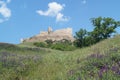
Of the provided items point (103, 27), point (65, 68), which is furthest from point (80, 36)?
point (65, 68)

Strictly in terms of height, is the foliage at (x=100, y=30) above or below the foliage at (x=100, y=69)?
above

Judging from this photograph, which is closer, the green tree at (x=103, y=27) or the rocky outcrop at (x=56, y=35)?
the green tree at (x=103, y=27)

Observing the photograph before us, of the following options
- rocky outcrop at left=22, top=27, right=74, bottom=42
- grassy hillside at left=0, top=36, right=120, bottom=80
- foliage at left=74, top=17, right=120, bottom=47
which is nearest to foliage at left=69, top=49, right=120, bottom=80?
grassy hillside at left=0, top=36, right=120, bottom=80

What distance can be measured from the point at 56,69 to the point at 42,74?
3.15 ft

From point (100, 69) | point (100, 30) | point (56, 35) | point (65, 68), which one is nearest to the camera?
point (100, 69)

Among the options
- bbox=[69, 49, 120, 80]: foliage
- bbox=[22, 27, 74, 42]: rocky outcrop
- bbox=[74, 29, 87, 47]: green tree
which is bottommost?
bbox=[69, 49, 120, 80]: foliage

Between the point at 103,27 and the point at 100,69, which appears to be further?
the point at 103,27

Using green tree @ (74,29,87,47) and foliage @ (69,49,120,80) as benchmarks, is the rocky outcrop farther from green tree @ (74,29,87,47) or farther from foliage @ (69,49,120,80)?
foliage @ (69,49,120,80)

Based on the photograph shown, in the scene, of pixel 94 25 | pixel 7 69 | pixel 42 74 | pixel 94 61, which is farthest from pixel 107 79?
pixel 94 25

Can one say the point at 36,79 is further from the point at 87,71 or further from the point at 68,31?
the point at 68,31

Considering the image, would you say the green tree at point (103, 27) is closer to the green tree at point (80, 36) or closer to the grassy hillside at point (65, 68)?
the green tree at point (80, 36)

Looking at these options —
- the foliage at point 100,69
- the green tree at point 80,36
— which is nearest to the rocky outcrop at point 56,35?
the green tree at point 80,36

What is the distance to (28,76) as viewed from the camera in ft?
49.5

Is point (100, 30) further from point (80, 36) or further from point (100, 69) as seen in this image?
point (100, 69)
